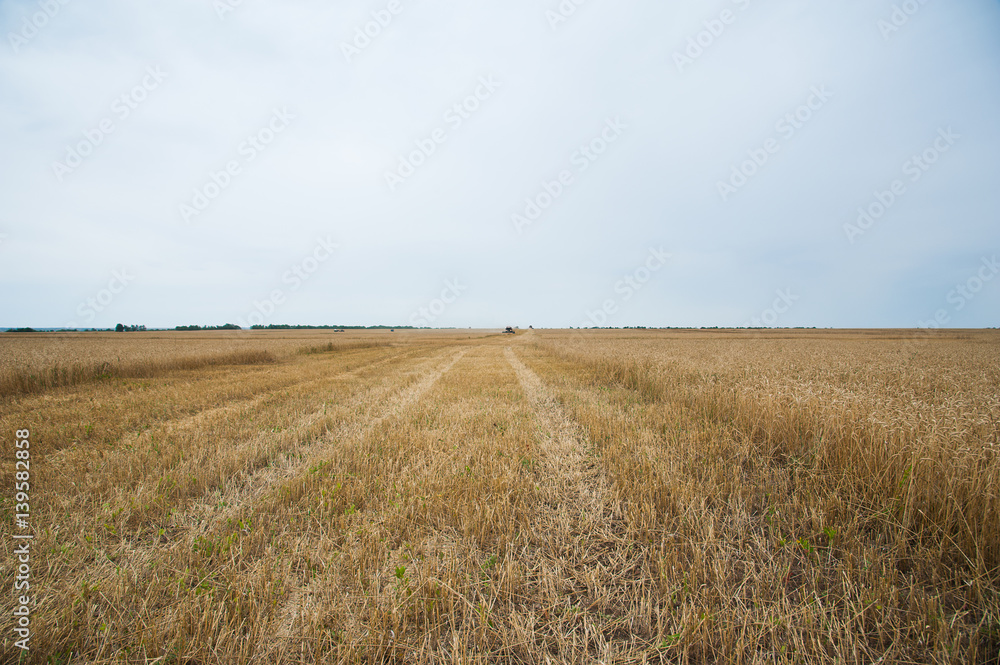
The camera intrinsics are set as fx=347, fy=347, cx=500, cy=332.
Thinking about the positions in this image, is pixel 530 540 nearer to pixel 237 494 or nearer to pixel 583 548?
pixel 583 548

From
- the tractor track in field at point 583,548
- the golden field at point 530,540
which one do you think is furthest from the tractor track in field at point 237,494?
the tractor track in field at point 583,548

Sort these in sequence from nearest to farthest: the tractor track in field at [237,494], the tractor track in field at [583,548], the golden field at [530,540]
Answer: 1. the golden field at [530,540]
2. the tractor track in field at [583,548]
3. the tractor track in field at [237,494]

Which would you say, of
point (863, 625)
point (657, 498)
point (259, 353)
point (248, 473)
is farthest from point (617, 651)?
point (259, 353)

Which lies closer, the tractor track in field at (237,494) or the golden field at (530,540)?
the golden field at (530,540)

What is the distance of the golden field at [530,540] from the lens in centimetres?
238

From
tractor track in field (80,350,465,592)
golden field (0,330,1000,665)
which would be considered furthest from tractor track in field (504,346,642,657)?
tractor track in field (80,350,465,592)

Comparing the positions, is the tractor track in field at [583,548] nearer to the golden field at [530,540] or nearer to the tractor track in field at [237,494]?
the golden field at [530,540]

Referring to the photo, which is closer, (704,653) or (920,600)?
(704,653)

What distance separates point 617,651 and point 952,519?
11.2ft

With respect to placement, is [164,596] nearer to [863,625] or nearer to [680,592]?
[680,592]

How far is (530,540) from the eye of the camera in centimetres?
369

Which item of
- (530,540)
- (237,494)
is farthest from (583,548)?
(237,494)

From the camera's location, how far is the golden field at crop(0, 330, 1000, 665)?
2.38m

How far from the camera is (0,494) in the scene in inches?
170
